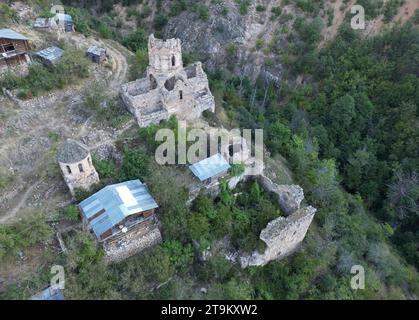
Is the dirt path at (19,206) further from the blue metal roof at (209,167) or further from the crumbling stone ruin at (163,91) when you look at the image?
the blue metal roof at (209,167)

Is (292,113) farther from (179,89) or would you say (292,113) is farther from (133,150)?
(133,150)

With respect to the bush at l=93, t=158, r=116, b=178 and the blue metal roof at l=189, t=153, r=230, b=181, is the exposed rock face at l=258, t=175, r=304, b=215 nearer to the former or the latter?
the blue metal roof at l=189, t=153, r=230, b=181

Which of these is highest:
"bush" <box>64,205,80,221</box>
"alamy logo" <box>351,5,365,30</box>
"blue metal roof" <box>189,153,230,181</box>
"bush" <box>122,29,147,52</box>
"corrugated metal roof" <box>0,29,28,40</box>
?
"corrugated metal roof" <box>0,29,28,40</box>

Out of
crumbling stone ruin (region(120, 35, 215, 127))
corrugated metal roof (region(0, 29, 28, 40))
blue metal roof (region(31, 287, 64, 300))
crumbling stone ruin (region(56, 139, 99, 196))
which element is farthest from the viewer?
corrugated metal roof (region(0, 29, 28, 40))

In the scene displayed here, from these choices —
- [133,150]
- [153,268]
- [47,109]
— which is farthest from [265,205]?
[47,109]

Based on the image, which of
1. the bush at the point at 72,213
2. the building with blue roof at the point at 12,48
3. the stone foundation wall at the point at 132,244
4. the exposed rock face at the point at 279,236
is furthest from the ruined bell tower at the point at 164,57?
the exposed rock face at the point at 279,236

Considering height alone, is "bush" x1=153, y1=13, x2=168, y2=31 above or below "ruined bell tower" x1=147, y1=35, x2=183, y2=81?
below

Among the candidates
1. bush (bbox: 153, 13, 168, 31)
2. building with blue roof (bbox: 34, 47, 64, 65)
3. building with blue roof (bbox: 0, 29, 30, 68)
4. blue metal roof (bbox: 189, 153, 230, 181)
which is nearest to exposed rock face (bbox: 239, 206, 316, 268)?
blue metal roof (bbox: 189, 153, 230, 181)

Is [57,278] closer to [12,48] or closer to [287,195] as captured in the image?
[287,195]
